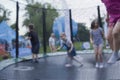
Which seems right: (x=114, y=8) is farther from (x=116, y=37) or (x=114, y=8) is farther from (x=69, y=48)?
(x=69, y=48)

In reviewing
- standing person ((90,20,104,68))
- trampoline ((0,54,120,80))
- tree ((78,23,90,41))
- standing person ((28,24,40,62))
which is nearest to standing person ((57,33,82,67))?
trampoline ((0,54,120,80))

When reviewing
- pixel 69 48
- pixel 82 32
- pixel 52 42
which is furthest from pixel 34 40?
pixel 82 32

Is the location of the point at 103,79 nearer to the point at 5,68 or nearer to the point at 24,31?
the point at 5,68

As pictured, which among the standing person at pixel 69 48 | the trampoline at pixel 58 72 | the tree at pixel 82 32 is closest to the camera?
the trampoline at pixel 58 72

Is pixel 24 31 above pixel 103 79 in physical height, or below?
above

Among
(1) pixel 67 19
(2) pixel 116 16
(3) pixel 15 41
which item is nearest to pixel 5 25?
(3) pixel 15 41

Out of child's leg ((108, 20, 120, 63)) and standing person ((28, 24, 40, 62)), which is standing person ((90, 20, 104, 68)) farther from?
child's leg ((108, 20, 120, 63))

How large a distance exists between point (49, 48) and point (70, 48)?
4.46 meters

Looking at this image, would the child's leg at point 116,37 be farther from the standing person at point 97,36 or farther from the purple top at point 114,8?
the standing person at point 97,36

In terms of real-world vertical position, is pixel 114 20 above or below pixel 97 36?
above

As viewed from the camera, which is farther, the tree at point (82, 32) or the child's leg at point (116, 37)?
the tree at point (82, 32)

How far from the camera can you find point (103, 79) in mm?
6234

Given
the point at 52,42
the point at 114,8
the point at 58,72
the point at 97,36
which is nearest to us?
the point at 114,8

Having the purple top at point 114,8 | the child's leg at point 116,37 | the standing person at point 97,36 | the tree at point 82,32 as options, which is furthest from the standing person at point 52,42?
the purple top at point 114,8
